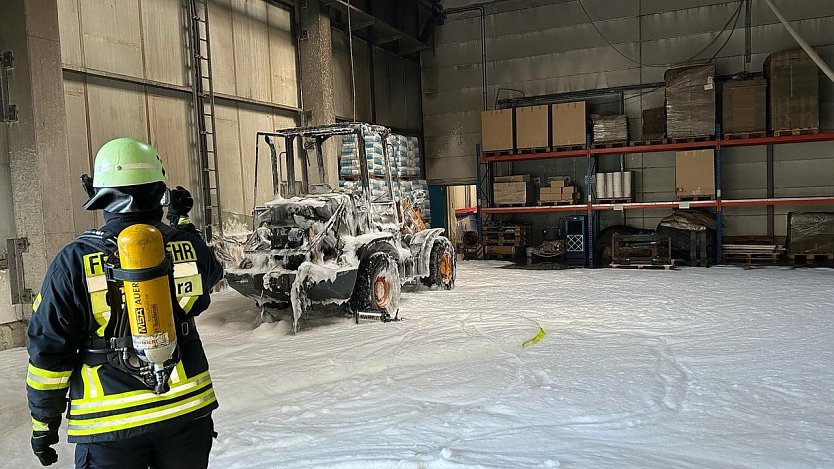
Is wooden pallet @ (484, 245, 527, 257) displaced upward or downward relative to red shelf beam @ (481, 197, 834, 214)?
downward

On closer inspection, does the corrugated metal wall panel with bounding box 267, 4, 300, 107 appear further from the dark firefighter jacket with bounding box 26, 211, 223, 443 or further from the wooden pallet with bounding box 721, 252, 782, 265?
the dark firefighter jacket with bounding box 26, 211, 223, 443

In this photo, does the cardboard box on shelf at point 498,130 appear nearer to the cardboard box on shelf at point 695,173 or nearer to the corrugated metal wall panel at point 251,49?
the cardboard box on shelf at point 695,173

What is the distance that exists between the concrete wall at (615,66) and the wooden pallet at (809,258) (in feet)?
2.76

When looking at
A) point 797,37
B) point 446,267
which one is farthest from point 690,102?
point 446,267

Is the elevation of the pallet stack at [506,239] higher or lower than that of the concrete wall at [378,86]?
lower

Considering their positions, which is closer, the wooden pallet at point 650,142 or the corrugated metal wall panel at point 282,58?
the corrugated metal wall panel at point 282,58

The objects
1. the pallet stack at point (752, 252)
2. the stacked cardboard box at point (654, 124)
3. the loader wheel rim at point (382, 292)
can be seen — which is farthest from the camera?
the stacked cardboard box at point (654, 124)

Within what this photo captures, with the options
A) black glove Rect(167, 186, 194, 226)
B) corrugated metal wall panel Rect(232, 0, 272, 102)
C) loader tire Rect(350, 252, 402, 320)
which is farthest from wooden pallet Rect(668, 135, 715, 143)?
black glove Rect(167, 186, 194, 226)

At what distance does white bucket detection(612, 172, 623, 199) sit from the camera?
12.8 metres

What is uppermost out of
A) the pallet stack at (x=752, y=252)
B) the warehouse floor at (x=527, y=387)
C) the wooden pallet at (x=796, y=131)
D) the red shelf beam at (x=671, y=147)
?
the wooden pallet at (x=796, y=131)

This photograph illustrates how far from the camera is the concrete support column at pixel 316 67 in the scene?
11.8 meters

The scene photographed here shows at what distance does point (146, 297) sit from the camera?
194 centimetres

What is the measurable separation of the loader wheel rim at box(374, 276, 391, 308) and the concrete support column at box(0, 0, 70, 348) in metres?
3.69

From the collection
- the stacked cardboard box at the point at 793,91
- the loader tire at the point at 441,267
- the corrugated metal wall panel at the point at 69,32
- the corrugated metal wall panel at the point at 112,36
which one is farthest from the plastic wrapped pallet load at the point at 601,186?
the corrugated metal wall panel at the point at 69,32
